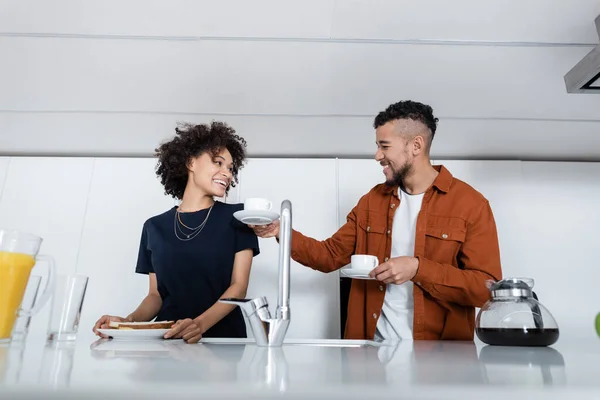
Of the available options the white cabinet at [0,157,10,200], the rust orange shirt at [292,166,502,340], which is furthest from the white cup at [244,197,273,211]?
the white cabinet at [0,157,10,200]

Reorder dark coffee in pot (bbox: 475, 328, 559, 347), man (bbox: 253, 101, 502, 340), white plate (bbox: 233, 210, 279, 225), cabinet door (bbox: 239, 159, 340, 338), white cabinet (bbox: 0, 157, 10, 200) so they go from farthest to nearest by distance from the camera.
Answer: white cabinet (bbox: 0, 157, 10, 200) < cabinet door (bbox: 239, 159, 340, 338) < man (bbox: 253, 101, 502, 340) < white plate (bbox: 233, 210, 279, 225) < dark coffee in pot (bbox: 475, 328, 559, 347)

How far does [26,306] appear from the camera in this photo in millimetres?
785

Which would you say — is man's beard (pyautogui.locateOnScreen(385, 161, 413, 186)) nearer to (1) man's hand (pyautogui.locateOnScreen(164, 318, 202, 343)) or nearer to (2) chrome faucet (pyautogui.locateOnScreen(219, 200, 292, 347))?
(2) chrome faucet (pyautogui.locateOnScreen(219, 200, 292, 347))

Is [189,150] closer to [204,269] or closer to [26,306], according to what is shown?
[204,269]

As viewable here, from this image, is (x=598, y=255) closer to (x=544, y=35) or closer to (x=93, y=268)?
(x=544, y=35)

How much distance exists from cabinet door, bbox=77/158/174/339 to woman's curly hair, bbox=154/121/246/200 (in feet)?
3.03

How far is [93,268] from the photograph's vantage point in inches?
108

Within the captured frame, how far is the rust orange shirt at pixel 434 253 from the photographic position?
4.97ft

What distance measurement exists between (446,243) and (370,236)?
324mm

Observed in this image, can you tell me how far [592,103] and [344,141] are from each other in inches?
50.5

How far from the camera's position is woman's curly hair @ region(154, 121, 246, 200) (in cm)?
188

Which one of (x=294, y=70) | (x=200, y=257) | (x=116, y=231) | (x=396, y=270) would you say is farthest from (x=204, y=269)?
(x=116, y=231)

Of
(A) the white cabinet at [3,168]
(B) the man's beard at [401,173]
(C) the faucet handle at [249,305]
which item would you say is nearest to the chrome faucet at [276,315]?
(C) the faucet handle at [249,305]

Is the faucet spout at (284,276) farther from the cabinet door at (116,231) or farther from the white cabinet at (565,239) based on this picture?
the white cabinet at (565,239)
